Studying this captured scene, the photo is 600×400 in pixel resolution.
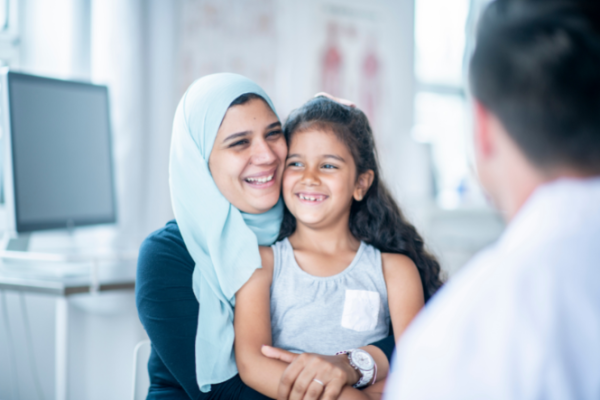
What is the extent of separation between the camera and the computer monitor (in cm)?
187

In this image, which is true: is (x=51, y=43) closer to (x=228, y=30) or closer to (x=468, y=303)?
(x=228, y=30)

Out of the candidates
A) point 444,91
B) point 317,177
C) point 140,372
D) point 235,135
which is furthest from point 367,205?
point 444,91

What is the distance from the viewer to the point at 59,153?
204cm

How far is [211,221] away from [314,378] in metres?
0.52

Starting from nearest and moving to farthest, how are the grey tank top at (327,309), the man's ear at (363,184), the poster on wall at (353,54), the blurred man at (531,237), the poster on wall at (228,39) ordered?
the blurred man at (531,237) → the grey tank top at (327,309) → the man's ear at (363,184) → the poster on wall at (228,39) → the poster on wall at (353,54)

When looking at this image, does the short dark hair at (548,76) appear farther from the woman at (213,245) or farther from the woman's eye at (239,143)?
the woman's eye at (239,143)

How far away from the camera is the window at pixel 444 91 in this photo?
419 centimetres

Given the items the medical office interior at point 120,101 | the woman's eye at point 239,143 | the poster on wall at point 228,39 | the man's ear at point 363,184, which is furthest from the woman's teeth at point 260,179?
the poster on wall at point 228,39

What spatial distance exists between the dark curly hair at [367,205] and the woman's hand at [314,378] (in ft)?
1.62

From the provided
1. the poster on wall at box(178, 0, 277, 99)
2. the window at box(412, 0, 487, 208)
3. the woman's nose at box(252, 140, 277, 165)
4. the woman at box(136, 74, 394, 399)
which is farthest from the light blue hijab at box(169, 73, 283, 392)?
the window at box(412, 0, 487, 208)

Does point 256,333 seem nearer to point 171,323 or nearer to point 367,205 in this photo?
point 171,323

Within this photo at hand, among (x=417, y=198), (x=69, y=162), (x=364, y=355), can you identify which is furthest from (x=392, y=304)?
(x=417, y=198)

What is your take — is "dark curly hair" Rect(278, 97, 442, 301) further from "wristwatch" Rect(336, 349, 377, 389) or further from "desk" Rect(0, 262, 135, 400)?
"desk" Rect(0, 262, 135, 400)

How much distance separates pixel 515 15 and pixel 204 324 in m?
1.01
